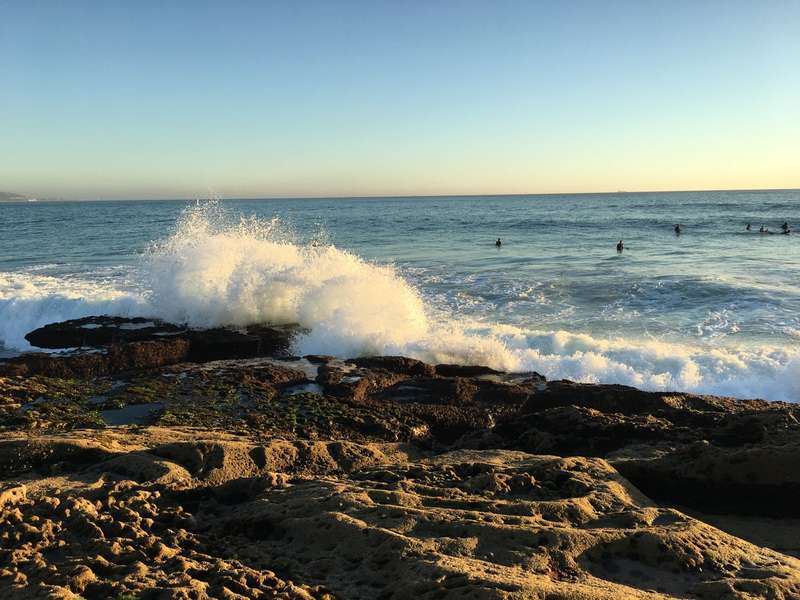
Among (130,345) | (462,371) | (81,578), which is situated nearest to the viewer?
(81,578)

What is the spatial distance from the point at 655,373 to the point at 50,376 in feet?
32.7

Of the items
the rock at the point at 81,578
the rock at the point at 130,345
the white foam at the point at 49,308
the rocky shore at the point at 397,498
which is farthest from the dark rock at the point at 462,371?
the white foam at the point at 49,308

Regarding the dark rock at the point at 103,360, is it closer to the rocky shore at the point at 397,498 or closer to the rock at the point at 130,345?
the rock at the point at 130,345

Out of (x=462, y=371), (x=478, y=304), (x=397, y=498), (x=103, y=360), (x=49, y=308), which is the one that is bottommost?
(x=462, y=371)

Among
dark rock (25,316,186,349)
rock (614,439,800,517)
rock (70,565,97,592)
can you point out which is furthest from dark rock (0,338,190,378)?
rock (614,439,800,517)

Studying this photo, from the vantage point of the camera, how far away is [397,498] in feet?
12.8

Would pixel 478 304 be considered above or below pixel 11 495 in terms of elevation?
below

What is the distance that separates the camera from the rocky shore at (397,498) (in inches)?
120

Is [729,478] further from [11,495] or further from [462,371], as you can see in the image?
[11,495]

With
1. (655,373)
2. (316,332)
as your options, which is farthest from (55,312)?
(655,373)

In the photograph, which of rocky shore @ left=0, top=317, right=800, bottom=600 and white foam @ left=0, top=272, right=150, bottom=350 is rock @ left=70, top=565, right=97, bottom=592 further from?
white foam @ left=0, top=272, right=150, bottom=350

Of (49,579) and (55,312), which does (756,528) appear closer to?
(49,579)

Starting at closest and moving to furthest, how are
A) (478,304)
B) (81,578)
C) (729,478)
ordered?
(81,578) < (729,478) < (478,304)

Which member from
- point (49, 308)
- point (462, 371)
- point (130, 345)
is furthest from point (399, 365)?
point (49, 308)
